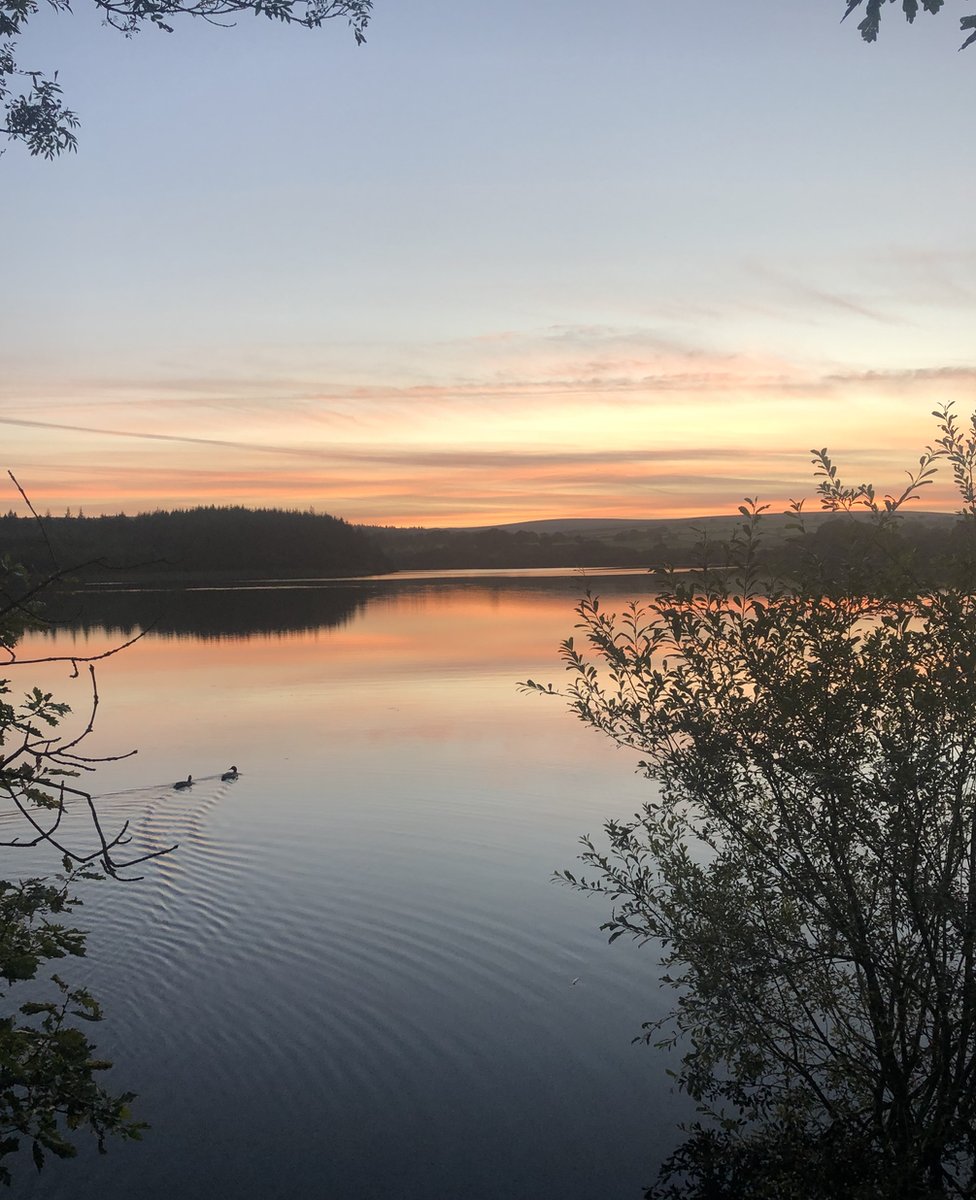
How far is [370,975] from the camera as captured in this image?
11336 millimetres

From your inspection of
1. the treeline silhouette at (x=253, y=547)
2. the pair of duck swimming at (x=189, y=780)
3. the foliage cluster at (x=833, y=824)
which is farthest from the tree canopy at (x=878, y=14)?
→ the treeline silhouette at (x=253, y=547)

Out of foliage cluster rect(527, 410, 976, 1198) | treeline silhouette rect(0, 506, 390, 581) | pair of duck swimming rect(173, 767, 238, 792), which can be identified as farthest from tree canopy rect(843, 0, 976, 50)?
treeline silhouette rect(0, 506, 390, 581)

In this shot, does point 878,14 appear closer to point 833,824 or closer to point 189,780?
point 833,824

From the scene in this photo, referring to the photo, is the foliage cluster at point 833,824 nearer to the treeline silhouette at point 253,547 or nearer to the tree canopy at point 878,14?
the tree canopy at point 878,14

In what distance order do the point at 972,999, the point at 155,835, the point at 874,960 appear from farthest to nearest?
the point at 155,835 < the point at 874,960 < the point at 972,999

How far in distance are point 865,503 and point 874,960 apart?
2873mm

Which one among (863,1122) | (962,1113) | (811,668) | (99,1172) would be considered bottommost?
(99,1172)

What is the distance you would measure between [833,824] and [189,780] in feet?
51.8

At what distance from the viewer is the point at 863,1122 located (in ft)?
22.6

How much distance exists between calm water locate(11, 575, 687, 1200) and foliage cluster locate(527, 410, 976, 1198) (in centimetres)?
180

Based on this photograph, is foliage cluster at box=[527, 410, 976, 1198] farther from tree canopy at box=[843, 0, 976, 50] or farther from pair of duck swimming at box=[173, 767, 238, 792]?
pair of duck swimming at box=[173, 767, 238, 792]

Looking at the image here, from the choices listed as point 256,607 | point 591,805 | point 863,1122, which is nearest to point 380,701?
point 591,805

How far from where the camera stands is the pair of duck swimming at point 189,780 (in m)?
19.7

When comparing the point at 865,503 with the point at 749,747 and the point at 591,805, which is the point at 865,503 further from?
the point at 591,805
